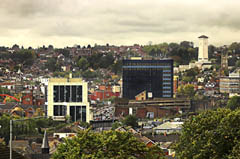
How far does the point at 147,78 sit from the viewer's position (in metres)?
127

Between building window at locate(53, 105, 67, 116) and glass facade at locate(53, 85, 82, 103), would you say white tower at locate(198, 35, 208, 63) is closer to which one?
glass facade at locate(53, 85, 82, 103)

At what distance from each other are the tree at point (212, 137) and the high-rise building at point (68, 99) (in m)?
61.6

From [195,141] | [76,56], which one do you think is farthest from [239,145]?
[76,56]

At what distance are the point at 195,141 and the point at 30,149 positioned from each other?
2445cm

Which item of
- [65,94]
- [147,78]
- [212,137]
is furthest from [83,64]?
[212,137]

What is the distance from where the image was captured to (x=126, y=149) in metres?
28.1

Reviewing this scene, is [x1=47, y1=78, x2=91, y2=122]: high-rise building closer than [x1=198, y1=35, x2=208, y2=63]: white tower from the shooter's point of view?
Yes

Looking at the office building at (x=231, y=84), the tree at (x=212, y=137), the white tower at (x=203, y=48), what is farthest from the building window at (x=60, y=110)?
the white tower at (x=203, y=48)

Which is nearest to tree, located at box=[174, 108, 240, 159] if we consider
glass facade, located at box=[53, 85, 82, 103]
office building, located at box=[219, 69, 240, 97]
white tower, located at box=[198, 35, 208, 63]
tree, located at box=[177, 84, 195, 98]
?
glass facade, located at box=[53, 85, 82, 103]

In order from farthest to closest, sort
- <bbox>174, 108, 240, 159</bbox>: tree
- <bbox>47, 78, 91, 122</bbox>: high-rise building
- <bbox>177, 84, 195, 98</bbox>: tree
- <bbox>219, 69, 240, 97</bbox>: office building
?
1. <bbox>219, 69, 240, 97</bbox>: office building
2. <bbox>177, 84, 195, 98</bbox>: tree
3. <bbox>47, 78, 91, 122</bbox>: high-rise building
4. <bbox>174, 108, 240, 159</bbox>: tree

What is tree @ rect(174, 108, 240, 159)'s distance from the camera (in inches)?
1173

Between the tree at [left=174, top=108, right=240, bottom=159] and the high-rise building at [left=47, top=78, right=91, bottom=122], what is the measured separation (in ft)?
202

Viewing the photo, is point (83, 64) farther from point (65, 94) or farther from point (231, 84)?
point (65, 94)

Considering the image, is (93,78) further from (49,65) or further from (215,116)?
(215,116)
